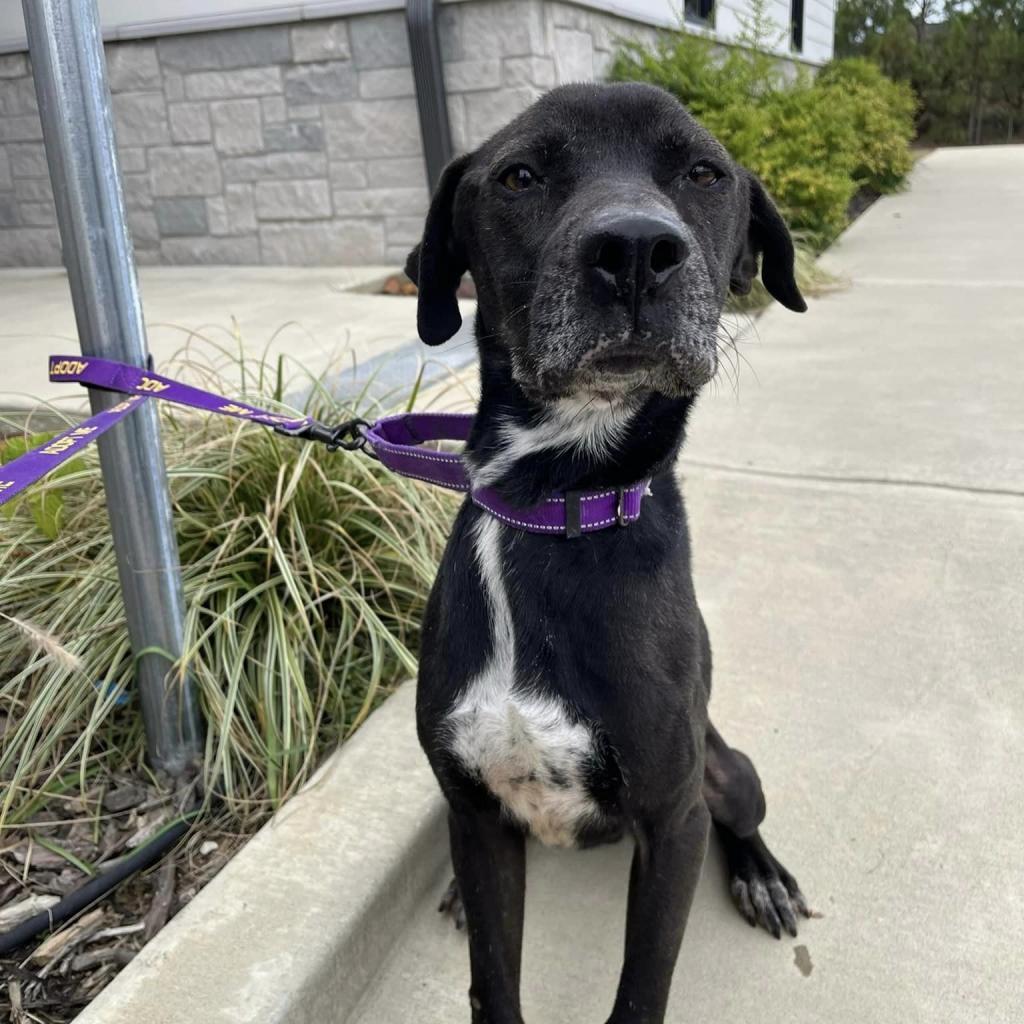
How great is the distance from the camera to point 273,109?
785 centimetres

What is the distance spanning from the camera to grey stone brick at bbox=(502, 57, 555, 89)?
704 cm

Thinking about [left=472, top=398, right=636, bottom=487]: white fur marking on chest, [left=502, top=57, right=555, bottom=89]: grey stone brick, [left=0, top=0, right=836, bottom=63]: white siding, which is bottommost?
[left=472, top=398, right=636, bottom=487]: white fur marking on chest

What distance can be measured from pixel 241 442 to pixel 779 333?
440 centimetres

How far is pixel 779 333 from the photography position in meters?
6.46

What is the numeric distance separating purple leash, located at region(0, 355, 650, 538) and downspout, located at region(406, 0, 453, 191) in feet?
16.7

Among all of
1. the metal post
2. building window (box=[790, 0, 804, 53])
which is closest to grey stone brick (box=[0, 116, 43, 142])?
the metal post

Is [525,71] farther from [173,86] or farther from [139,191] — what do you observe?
[139,191]

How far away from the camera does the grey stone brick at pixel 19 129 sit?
8328 millimetres

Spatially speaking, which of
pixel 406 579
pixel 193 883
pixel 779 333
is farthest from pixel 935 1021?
pixel 779 333

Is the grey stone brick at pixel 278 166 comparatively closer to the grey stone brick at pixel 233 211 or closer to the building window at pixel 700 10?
the grey stone brick at pixel 233 211

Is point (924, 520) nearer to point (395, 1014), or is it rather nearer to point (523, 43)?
point (395, 1014)

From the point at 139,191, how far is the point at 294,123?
5.30ft

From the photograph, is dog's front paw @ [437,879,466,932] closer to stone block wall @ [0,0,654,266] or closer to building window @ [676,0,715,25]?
stone block wall @ [0,0,654,266]

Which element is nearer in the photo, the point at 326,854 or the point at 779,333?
the point at 326,854
